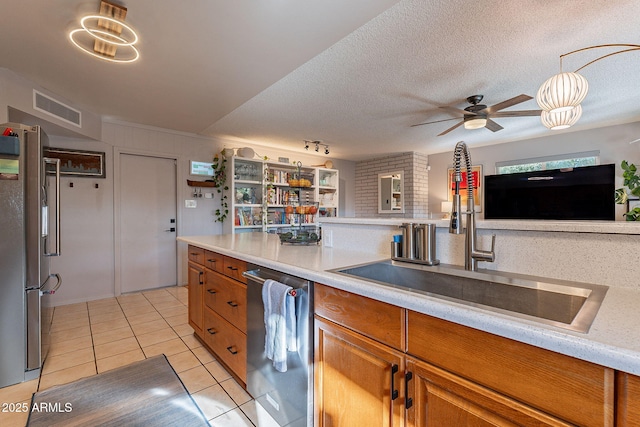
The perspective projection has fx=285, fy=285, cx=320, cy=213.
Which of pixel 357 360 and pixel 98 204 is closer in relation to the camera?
pixel 357 360

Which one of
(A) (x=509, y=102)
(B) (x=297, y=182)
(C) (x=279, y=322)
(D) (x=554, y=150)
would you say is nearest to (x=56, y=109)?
(B) (x=297, y=182)

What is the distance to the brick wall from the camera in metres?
5.71

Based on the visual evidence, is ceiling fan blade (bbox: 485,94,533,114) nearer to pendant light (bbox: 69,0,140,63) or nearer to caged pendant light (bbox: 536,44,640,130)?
caged pendant light (bbox: 536,44,640,130)

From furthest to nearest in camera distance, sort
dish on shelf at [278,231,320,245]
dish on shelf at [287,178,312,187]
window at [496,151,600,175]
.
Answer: dish on shelf at [287,178,312,187]
window at [496,151,600,175]
dish on shelf at [278,231,320,245]

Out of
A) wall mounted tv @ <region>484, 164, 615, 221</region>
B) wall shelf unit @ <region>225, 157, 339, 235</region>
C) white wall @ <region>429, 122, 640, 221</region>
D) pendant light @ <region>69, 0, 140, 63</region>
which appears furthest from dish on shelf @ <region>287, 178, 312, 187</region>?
wall mounted tv @ <region>484, 164, 615, 221</region>

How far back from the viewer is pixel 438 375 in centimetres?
83

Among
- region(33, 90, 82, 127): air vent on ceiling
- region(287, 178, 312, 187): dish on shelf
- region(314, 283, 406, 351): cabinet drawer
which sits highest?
region(33, 90, 82, 127): air vent on ceiling

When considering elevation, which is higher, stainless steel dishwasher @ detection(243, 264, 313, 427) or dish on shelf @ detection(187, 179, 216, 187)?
dish on shelf @ detection(187, 179, 216, 187)

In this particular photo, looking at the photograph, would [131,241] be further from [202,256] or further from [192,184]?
[202,256]

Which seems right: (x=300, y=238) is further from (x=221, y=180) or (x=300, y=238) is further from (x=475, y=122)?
(x=221, y=180)

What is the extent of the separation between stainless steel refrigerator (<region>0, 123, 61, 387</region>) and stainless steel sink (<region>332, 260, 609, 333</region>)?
7.06 ft

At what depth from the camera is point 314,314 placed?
1267mm

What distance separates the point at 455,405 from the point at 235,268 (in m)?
1.39

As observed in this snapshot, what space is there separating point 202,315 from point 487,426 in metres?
2.11
